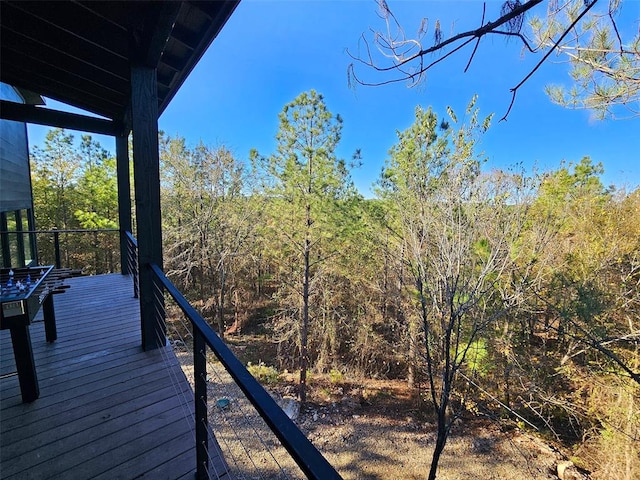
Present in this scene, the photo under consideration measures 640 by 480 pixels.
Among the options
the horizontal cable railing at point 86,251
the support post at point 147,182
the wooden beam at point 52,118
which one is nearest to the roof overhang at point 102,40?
the support post at point 147,182

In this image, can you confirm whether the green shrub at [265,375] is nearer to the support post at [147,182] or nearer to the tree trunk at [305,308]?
the tree trunk at [305,308]

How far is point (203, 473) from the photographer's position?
131cm

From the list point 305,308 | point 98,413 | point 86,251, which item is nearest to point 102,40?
point 98,413

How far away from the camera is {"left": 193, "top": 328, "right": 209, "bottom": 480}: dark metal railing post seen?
3.94ft

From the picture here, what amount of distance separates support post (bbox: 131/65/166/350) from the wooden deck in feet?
1.27

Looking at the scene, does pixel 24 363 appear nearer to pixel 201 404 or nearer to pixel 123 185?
pixel 201 404

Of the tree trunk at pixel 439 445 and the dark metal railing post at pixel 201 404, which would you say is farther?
the tree trunk at pixel 439 445

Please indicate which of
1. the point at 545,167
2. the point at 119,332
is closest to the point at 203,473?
the point at 119,332

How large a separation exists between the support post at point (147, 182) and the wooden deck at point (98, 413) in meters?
0.39

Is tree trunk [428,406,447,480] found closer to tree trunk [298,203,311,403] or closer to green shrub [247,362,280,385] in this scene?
tree trunk [298,203,311,403]

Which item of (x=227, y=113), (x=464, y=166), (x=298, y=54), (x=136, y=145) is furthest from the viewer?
(x=227, y=113)

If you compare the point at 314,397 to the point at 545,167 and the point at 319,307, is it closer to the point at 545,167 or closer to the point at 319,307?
the point at 319,307

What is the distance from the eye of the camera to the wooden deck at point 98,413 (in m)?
1.38

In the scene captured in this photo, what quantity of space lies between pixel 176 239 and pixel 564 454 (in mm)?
13602
